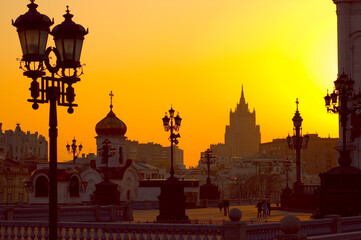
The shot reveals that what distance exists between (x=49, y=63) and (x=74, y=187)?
254ft

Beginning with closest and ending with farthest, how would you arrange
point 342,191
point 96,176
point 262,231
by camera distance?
point 262,231
point 342,191
point 96,176

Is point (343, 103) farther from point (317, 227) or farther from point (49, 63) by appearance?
point (49, 63)

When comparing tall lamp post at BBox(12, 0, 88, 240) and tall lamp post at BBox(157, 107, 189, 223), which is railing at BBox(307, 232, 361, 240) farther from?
tall lamp post at BBox(157, 107, 189, 223)

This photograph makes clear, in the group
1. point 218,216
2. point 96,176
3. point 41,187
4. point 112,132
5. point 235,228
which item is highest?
point 112,132

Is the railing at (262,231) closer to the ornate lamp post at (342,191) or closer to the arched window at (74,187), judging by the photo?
the ornate lamp post at (342,191)

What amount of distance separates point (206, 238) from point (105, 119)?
7620cm

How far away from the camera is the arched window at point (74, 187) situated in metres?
92.1

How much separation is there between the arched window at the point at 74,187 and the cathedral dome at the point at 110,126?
22.4 feet

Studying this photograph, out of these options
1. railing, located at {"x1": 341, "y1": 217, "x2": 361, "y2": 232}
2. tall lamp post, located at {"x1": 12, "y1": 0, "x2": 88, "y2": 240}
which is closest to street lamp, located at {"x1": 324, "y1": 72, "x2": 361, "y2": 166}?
Result: railing, located at {"x1": 341, "y1": 217, "x2": 361, "y2": 232}

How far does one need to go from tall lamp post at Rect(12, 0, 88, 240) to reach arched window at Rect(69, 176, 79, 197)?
250ft

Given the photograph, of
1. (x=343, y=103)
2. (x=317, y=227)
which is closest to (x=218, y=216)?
(x=343, y=103)

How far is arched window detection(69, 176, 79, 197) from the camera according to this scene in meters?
92.1

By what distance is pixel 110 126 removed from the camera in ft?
317

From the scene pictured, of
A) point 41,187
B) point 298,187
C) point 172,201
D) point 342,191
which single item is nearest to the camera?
point 342,191
